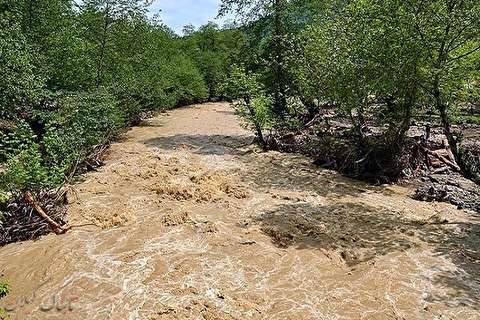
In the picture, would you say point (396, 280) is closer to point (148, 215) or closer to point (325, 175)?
point (148, 215)

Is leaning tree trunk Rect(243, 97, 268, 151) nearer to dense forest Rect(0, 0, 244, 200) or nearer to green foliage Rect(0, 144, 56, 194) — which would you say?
dense forest Rect(0, 0, 244, 200)

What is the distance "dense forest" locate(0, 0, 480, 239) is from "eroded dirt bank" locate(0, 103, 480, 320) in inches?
54.9

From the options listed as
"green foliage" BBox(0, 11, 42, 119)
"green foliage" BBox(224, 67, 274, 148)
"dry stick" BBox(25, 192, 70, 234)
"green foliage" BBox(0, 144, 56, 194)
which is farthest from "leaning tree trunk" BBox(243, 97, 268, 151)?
"dry stick" BBox(25, 192, 70, 234)

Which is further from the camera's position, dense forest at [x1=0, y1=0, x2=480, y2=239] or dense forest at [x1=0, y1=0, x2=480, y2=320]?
dense forest at [x1=0, y1=0, x2=480, y2=239]

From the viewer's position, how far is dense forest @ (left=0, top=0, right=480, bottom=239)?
28.0ft

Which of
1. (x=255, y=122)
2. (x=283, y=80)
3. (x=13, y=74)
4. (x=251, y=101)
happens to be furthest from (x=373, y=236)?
(x=283, y=80)

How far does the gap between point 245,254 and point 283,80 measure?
12.8 metres

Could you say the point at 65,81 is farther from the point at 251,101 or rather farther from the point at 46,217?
the point at 46,217

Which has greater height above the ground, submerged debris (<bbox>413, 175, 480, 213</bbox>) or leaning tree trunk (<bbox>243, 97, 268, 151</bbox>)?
leaning tree trunk (<bbox>243, 97, 268, 151</bbox>)

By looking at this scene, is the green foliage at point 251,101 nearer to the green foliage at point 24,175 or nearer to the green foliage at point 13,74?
the green foliage at point 13,74

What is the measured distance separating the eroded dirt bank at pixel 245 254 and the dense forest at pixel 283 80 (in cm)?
139

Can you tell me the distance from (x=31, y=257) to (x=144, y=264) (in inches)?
80.6

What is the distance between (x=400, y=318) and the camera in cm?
592

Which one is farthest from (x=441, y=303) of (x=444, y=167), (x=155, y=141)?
(x=155, y=141)
